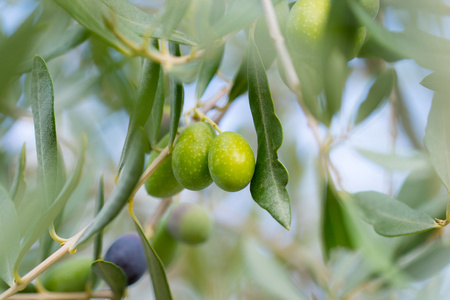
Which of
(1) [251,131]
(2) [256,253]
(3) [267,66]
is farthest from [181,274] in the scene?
(3) [267,66]

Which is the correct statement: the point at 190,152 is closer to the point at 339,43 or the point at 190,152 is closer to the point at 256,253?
the point at 339,43

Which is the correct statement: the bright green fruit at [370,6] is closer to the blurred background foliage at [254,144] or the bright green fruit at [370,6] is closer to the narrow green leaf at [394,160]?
the blurred background foliage at [254,144]

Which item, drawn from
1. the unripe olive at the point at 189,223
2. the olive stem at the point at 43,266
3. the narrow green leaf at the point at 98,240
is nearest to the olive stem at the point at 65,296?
the narrow green leaf at the point at 98,240

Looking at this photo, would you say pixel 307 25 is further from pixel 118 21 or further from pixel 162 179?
pixel 162 179

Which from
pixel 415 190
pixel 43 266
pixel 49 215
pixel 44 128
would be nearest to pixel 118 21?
pixel 44 128

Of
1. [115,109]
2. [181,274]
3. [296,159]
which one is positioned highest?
[115,109]
